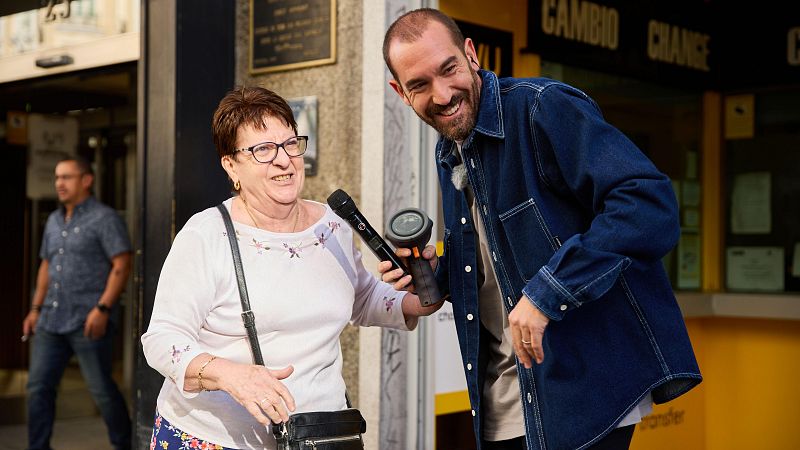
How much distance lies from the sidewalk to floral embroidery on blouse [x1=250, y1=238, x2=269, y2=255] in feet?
15.5

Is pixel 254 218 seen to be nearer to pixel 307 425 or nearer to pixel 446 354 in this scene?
pixel 307 425

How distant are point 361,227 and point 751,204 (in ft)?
15.4

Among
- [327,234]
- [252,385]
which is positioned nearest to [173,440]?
[252,385]

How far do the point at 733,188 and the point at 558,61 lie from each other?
1901 millimetres

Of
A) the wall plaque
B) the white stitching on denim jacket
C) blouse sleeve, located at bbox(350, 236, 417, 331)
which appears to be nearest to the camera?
the white stitching on denim jacket

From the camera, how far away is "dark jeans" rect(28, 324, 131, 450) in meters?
6.43

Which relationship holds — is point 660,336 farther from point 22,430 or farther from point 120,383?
point 120,383

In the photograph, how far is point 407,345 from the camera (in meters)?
4.62

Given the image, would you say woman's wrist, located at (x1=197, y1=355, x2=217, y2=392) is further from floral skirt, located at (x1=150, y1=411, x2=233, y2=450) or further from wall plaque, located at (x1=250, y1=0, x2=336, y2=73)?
wall plaque, located at (x1=250, y1=0, x2=336, y2=73)

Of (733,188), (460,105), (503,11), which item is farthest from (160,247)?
(733,188)

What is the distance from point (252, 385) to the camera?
235 cm

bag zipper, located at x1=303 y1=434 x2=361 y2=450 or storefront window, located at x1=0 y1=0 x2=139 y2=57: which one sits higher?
storefront window, located at x1=0 y1=0 x2=139 y2=57

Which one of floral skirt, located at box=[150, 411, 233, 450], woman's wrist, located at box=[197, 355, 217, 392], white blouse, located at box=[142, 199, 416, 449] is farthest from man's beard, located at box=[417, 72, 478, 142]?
floral skirt, located at box=[150, 411, 233, 450]

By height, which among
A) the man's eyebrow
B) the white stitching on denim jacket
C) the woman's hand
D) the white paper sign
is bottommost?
the white paper sign
